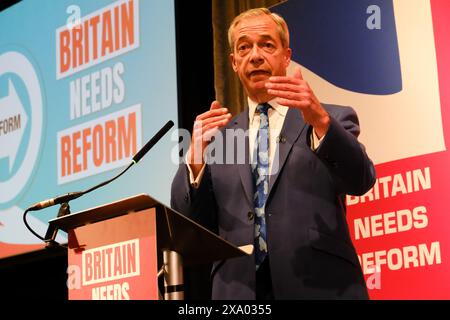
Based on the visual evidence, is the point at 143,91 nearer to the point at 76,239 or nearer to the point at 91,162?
the point at 91,162

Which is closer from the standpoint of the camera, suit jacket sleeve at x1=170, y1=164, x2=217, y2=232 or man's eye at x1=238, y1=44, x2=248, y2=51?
suit jacket sleeve at x1=170, y1=164, x2=217, y2=232

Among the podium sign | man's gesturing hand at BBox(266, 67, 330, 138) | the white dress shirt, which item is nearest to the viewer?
the podium sign

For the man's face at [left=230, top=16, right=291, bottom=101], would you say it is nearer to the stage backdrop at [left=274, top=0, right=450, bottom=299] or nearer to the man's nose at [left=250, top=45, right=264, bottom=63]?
the man's nose at [left=250, top=45, right=264, bottom=63]

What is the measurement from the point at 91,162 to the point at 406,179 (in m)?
1.87

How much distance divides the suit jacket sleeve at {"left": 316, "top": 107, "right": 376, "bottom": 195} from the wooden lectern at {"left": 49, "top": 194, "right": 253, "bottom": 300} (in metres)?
0.40

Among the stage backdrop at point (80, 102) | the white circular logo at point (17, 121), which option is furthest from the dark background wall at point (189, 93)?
the white circular logo at point (17, 121)

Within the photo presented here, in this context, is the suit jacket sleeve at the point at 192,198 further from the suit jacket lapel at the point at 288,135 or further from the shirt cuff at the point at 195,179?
the suit jacket lapel at the point at 288,135

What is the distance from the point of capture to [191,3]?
4.32 metres

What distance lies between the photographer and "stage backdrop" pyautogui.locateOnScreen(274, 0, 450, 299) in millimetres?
3002

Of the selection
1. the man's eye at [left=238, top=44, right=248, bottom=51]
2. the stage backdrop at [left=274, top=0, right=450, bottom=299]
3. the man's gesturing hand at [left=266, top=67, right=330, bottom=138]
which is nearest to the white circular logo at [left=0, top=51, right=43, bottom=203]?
the stage backdrop at [left=274, top=0, right=450, bottom=299]

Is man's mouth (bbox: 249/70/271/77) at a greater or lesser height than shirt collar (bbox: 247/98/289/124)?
greater

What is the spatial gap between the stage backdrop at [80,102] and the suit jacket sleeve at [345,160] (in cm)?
164
